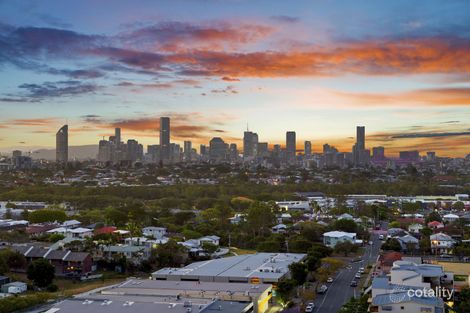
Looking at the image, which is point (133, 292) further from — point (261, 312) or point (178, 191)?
point (178, 191)

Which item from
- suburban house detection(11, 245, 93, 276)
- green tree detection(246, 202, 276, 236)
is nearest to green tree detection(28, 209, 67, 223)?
green tree detection(246, 202, 276, 236)

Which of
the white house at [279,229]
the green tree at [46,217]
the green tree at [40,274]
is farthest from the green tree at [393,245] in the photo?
the green tree at [46,217]

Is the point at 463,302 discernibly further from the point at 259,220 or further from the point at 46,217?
the point at 46,217

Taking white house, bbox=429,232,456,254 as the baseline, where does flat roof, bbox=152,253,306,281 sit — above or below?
above

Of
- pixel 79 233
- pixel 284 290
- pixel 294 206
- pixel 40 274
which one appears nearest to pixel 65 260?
pixel 40 274

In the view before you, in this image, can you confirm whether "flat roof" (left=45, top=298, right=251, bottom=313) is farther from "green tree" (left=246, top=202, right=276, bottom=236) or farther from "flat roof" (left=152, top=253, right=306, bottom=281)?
"green tree" (left=246, top=202, right=276, bottom=236)
